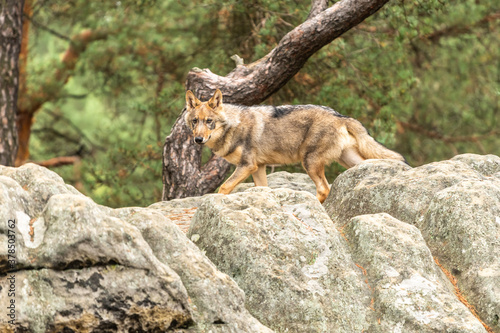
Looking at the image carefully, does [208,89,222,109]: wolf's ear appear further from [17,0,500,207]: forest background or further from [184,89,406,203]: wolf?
[17,0,500,207]: forest background

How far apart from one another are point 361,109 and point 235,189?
4.11m

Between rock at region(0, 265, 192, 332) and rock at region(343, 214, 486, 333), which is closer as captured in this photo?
rock at region(0, 265, 192, 332)

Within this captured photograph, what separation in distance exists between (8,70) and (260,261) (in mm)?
7848

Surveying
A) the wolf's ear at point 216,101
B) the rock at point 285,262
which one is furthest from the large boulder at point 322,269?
the wolf's ear at point 216,101

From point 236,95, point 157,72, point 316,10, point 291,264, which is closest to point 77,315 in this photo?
point 291,264

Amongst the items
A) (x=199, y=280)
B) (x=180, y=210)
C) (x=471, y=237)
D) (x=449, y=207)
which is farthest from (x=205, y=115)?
(x=199, y=280)

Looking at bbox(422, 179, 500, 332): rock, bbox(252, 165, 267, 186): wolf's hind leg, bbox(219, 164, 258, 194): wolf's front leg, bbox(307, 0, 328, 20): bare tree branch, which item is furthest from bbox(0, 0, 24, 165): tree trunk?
bbox(422, 179, 500, 332): rock

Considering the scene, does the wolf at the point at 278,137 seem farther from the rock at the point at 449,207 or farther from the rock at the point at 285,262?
the rock at the point at 285,262

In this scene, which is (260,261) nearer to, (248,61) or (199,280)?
(199,280)

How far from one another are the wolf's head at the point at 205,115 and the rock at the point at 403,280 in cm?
332

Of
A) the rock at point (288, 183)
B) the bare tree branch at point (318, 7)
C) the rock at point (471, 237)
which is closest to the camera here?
the rock at point (471, 237)

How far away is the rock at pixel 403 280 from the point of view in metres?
4.91

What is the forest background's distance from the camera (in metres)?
12.0

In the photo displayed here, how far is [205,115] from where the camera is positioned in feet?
28.2
